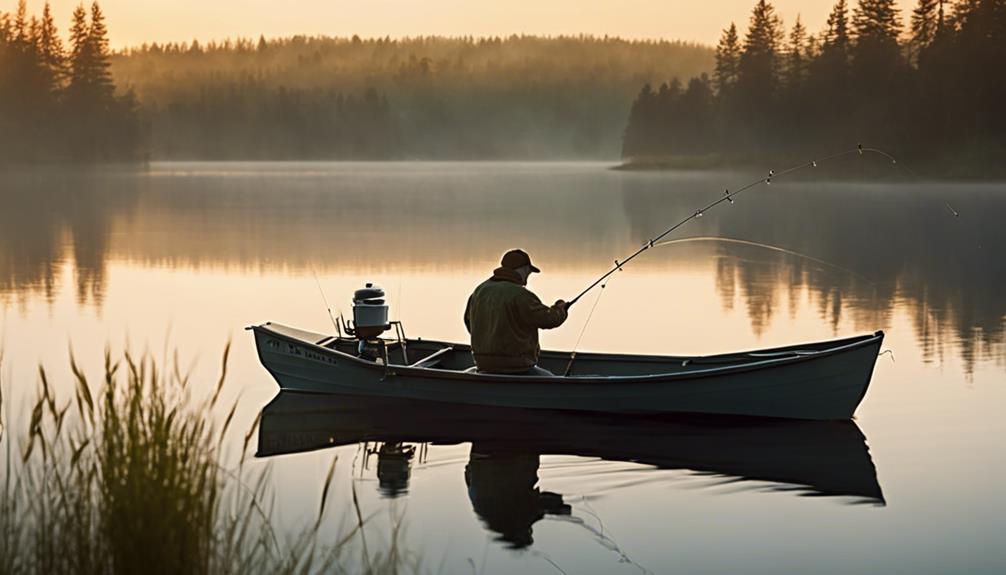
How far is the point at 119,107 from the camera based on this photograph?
429 ft

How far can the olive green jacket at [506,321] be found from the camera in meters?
12.2

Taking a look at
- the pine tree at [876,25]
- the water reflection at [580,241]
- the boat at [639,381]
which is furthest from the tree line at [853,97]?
the boat at [639,381]

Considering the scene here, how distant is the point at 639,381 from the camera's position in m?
12.2

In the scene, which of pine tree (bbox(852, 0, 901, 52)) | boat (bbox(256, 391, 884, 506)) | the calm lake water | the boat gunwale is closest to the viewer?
the calm lake water

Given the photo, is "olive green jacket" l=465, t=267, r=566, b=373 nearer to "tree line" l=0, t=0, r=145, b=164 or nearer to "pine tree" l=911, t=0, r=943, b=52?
"pine tree" l=911, t=0, r=943, b=52

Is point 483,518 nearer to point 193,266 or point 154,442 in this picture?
point 154,442

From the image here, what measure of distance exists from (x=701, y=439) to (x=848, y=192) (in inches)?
2705

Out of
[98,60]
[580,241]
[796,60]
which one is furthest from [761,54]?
[580,241]

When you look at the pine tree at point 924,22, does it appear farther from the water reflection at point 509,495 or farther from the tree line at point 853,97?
the water reflection at point 509,495

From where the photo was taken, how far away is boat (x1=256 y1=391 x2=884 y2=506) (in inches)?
419

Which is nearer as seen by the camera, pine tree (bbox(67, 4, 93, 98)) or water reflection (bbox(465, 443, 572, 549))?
water reflection (bbox(465, 443, 572, 549))

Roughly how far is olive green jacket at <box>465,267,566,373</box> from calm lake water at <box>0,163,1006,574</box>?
61 cm

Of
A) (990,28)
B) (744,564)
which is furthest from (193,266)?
(990,28)

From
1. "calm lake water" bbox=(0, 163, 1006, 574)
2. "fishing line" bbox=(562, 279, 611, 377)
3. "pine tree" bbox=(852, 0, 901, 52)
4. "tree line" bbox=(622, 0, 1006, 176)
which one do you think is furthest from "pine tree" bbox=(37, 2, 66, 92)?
"fishing line" bbox=(562, 279, 611, 377)
